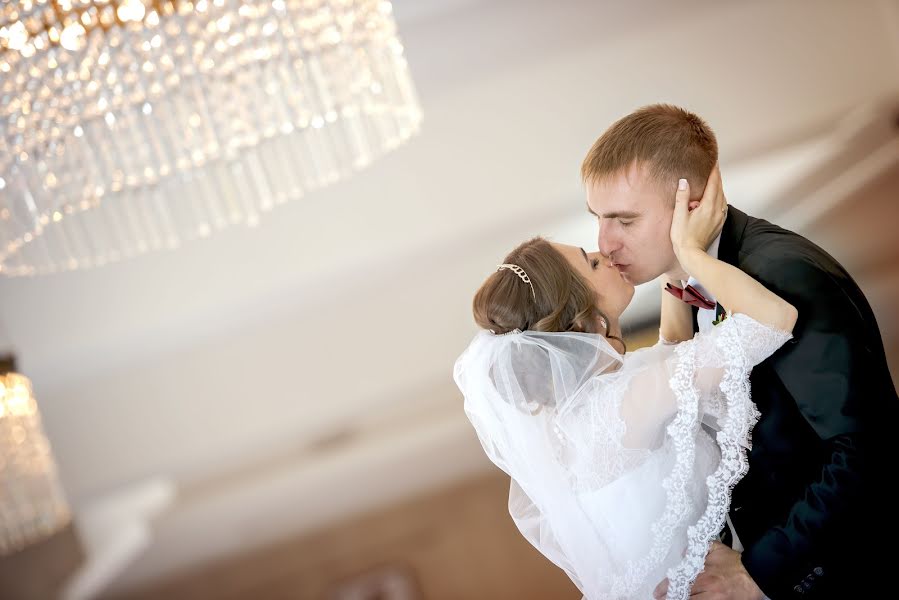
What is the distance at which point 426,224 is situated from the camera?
473 cm

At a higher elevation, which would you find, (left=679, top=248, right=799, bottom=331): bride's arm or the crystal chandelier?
the crystal chandelier

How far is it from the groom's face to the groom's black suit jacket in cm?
10

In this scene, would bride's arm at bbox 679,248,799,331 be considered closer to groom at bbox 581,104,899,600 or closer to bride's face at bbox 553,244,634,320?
groom at bbox 581,104,899,600

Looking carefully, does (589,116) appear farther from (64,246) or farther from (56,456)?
(56,456)

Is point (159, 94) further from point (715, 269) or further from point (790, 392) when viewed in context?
point (790, 392)

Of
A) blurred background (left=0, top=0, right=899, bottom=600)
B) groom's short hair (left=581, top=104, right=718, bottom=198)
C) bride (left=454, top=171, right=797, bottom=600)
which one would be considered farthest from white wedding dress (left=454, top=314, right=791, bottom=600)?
blurred background (left=0, top=0, right=899, bottom=600)

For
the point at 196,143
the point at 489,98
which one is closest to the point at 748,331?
the point at 196,143

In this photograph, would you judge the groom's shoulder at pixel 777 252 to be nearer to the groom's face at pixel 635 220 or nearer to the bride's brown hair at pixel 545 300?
the groom's face at pixel 635 220

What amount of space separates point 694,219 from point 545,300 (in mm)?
319

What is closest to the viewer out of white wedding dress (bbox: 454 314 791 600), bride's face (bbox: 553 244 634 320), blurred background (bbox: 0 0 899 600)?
white wedding dress (bbox: 454 314 791 600)

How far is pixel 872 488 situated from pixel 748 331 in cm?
31

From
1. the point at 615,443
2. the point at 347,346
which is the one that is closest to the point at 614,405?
the point at 615,443

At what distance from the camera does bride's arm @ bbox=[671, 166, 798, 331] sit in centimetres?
133

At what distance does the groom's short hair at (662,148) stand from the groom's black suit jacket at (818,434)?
12 centimetres
